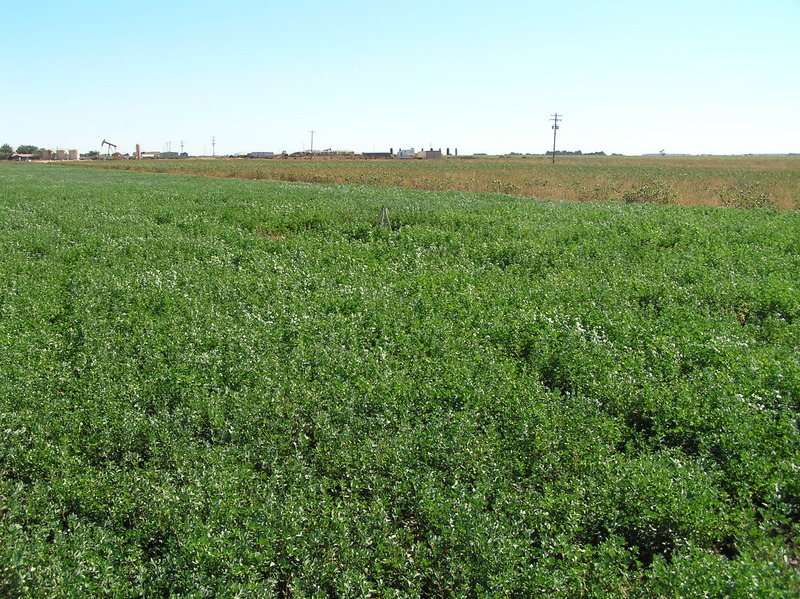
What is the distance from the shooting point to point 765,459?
16.7ft

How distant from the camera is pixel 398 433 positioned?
5398mm

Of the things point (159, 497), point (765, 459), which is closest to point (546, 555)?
point (765, 459)

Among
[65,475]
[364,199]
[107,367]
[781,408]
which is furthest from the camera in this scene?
[364,199]

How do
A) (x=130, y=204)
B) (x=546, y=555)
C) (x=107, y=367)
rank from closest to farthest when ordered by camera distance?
1. (x=546, y=555)
2. (x=107, y=367)
3. (x=130, y=204)

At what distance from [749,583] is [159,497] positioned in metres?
4.05

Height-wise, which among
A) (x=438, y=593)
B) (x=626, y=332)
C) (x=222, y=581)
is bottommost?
(x=438, y=593)

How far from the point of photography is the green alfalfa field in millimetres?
3924

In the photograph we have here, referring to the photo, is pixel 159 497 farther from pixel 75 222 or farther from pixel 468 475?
pixel 75 222

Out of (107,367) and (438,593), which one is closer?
(438,593)

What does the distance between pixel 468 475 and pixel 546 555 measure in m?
1.01

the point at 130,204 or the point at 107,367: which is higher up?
the point at 130,204

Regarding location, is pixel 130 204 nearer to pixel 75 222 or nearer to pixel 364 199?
pixel 75 222

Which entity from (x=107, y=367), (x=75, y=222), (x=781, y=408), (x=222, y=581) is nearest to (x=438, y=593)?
(x=222, y=581)

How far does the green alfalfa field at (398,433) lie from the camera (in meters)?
3.92
